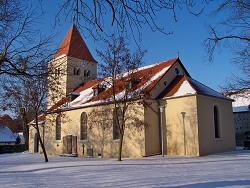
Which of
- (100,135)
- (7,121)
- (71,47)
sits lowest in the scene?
(100,135)

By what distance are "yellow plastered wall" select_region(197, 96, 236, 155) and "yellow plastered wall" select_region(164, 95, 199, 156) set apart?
510 mm

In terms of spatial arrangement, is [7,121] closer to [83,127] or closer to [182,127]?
[83,127]

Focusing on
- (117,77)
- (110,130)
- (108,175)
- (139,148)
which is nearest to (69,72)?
(108,175)

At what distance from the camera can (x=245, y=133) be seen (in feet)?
103

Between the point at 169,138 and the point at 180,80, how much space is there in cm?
517

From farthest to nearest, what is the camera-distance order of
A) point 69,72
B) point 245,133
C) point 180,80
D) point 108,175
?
point 245,133 → point 180,80 → point 108,175 → point 69,72

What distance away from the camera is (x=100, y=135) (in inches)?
957

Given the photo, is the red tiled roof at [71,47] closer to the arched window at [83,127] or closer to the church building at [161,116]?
the church building at [161,116]

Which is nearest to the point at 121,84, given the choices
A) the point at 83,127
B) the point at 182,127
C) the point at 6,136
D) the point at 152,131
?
the point at 152,131

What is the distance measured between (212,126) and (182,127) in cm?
272

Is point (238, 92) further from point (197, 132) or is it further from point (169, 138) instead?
point (169, 138)

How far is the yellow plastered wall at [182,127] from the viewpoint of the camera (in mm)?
19688

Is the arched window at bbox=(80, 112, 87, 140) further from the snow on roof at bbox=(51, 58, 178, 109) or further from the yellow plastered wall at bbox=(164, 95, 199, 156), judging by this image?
the yellow plastered wall at bbox=(164, 95, 199, 156)

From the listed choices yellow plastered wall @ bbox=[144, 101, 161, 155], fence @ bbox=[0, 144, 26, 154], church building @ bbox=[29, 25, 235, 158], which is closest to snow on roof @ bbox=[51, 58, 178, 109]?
church building @ bbox=[29, 25, 235, 158]
